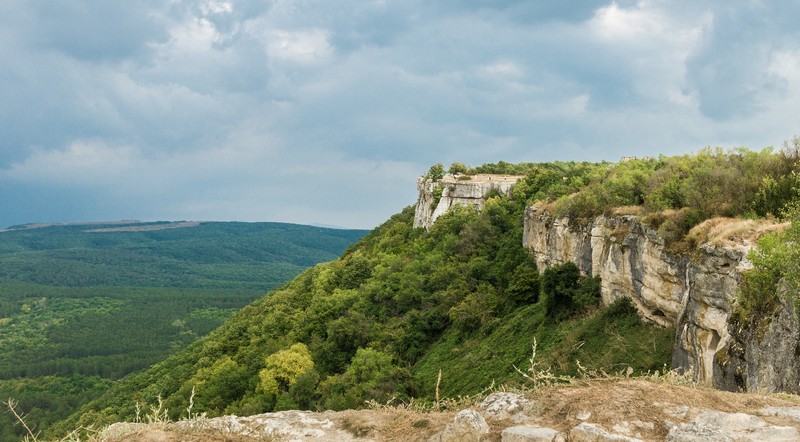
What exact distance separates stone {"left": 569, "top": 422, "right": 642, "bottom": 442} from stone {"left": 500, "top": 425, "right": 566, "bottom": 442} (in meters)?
0.15

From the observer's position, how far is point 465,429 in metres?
6.30

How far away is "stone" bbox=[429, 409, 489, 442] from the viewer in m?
6.25

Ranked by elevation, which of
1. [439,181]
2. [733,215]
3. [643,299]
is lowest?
[643,299]

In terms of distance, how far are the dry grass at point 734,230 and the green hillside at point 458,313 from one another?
93 cm

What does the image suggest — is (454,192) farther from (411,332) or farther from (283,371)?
(283,371)

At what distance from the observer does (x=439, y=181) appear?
58562 millimetres

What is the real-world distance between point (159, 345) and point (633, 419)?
11282 cm

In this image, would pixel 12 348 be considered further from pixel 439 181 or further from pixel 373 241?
pixel 439 181

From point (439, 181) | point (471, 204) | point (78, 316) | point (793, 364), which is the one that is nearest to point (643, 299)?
point (793, 364)

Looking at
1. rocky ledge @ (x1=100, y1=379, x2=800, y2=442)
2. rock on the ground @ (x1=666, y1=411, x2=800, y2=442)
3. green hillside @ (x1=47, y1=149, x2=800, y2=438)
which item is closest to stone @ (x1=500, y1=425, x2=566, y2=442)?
rocky ledge @ (x1=100, y1=379, x2=800, y2=442)

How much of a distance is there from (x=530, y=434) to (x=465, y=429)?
2.71 ft

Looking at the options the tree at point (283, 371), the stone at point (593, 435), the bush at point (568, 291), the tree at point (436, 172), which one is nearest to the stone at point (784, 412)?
the stone at point (593, 435)

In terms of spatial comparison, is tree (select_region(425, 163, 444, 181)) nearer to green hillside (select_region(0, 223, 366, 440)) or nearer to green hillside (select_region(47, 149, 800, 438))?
green hillside (select_region(47, 149, 800, 438))

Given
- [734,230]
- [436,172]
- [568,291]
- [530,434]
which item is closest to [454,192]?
[436,172]
